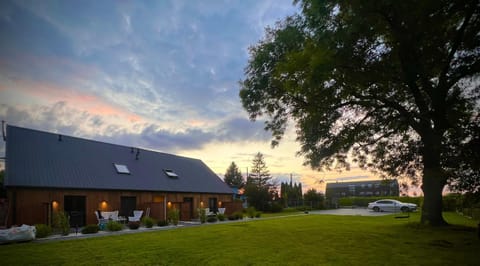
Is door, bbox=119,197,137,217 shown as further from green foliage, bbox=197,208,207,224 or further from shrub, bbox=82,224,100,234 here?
shrub, bbox=82,224,100,234

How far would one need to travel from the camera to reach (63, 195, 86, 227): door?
1802 cm

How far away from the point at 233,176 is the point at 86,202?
4744 cm

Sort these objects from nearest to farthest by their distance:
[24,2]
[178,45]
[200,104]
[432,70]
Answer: [24,2]
[432,70]
[178,45]
[200,104]

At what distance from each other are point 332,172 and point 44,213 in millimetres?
15220

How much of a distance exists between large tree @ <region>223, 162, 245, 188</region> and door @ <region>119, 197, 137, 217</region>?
140 feet

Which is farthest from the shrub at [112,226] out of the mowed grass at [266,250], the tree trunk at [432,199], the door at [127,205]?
the tree trunk at [432,199]

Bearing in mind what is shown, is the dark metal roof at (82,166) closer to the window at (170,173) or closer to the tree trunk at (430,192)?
the window at (170,173)

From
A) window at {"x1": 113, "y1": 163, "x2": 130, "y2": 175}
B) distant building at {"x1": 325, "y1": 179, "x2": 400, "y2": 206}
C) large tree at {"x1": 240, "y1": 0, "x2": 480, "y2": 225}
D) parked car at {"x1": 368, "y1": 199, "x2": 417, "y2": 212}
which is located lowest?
distant building at {"x1": 325, "y1": 179, "x2": 400, "y2": 206}

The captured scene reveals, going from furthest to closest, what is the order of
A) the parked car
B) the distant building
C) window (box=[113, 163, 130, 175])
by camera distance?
the distant building, the parked car, window (box=[113, 163, 130, 175])

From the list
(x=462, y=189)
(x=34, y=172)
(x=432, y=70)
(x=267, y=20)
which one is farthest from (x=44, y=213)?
(x=432, y=70)

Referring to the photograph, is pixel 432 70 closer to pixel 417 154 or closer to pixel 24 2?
pixel 417 154

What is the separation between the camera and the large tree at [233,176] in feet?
210

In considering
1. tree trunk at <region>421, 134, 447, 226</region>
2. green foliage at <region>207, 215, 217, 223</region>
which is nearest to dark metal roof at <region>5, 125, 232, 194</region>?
Answer: green foliage at <region>207, 215, 217, 223</region>

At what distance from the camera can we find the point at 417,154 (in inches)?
563
